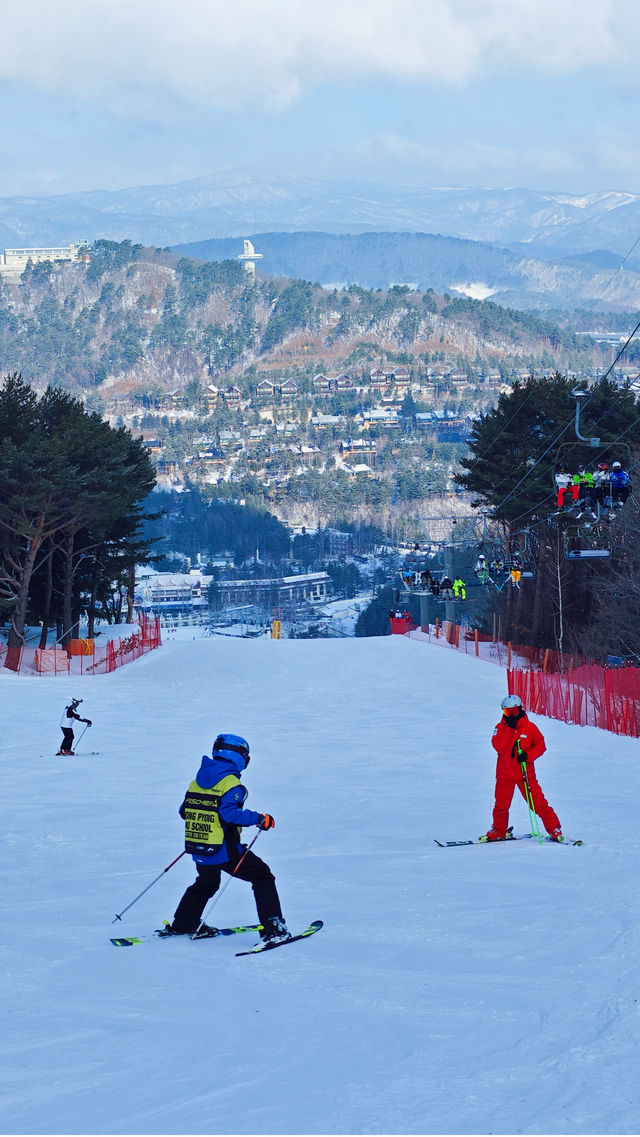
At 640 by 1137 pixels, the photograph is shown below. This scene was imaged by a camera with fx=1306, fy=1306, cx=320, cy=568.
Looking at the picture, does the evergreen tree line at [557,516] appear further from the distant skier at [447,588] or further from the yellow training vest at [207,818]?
the yellow training vest at [207,818]

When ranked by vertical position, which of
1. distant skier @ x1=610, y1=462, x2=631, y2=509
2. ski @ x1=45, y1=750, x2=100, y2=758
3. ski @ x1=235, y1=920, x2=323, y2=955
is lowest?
ski @ x1=45, y1=750, x2=100, y2=758

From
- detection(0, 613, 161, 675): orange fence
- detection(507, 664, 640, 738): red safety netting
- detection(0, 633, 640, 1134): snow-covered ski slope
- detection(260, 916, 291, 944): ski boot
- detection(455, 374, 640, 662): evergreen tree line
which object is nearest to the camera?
detection(0, 633, 640, 1134): snow-covered ski slope

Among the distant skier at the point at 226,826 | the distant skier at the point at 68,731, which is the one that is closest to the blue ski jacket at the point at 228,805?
the distant skier at the point at 226,826

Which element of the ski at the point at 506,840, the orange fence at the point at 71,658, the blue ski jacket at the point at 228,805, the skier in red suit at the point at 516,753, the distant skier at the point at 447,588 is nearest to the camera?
the blue ski jacket at the point at 228,805

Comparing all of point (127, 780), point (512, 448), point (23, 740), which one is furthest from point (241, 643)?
point (127, 780)

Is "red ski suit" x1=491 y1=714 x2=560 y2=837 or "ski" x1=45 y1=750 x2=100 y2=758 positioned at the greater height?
"red ski suit" x1=491 y1=714 x2=560 y2=837

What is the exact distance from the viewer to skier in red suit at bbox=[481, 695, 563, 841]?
1175 cm

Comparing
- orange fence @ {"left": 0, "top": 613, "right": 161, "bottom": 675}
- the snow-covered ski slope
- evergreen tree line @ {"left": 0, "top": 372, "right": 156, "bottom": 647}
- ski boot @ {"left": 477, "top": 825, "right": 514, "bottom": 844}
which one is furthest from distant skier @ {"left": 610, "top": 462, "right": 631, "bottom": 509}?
evergreen tree line @ {"left": 0, "top": 372, "right": 156, "bottom": 647}

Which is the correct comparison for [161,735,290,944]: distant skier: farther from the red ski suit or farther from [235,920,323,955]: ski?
the red ski suit

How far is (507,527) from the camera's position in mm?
65375

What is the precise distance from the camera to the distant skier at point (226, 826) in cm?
841

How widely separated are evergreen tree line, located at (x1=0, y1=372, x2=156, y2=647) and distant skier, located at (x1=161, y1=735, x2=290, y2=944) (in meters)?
33.9

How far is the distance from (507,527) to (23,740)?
1785 inches

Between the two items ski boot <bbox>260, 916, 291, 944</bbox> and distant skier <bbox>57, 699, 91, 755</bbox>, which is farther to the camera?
distant skier <bbox>57, 699, 91, 755</bbox>
